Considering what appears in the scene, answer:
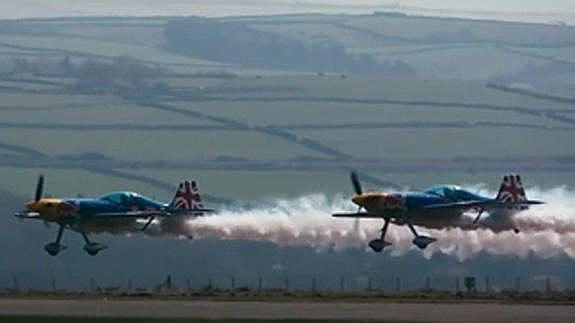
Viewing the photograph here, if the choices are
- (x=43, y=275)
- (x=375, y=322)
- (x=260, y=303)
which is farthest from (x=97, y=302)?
(x=43, y=275)

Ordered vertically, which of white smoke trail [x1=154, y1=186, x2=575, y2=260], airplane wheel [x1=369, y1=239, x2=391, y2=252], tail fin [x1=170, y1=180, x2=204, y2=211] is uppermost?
tail fin [x1=170, y1=180, x2=204, y2=211]

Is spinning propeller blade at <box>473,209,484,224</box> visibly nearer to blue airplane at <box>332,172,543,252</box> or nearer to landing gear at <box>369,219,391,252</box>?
blue airplane at <box>332,172,543,252</box>

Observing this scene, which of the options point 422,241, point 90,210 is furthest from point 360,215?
point 90,210

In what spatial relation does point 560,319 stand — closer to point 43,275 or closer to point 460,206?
point 460,206

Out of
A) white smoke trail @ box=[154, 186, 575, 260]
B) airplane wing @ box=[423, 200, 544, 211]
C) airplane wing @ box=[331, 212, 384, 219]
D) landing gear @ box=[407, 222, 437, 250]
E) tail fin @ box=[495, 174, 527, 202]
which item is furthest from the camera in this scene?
airplane wing @ box=[331, 212, 384, 219]

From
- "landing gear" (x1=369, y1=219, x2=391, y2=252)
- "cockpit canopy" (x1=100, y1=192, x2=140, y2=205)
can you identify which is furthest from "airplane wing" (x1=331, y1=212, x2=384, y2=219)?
"cockpit canopy" (x1=100, y1=192, x2=140, y2=205)

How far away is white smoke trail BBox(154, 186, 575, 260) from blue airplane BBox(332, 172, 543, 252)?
3.80 ft

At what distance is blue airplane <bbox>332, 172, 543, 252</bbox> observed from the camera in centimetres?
13512

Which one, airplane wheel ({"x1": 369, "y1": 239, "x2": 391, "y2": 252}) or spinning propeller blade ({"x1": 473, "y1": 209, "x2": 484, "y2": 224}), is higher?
spinning propeller blade ({"x1": 473, "y1": 209, "x2": 484, "y2": 224})

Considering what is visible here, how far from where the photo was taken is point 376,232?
465 feet

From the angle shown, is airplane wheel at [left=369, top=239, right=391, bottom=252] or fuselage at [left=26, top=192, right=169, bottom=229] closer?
airplane wheel at [left=369, top=239, right=391, bottom=252]

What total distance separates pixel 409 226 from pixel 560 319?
142ft

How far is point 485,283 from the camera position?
465ft

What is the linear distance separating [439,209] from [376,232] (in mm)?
7019
